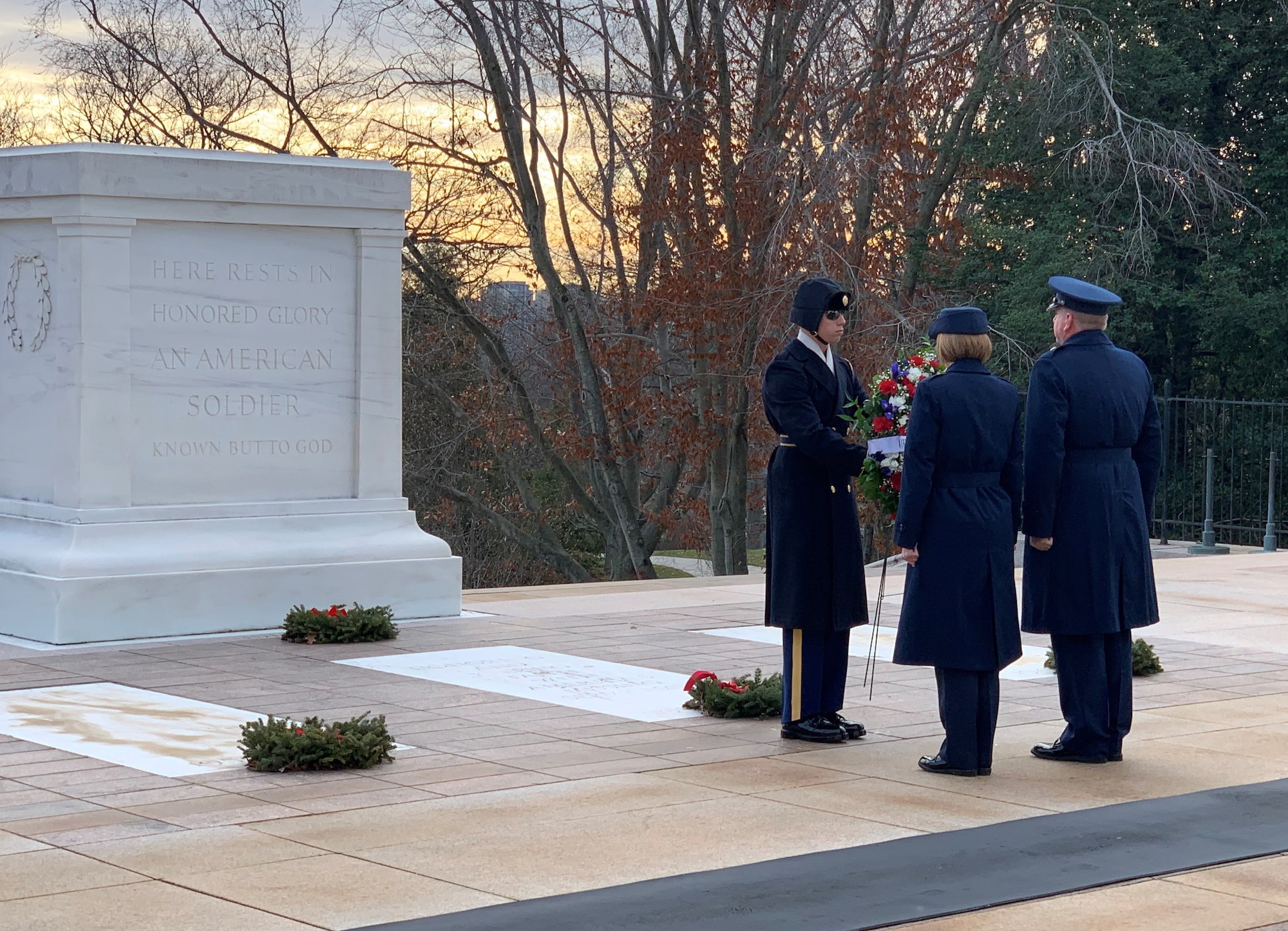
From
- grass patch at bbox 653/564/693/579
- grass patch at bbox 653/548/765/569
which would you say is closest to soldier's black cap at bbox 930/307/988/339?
grass patch at bbox 653/548/765/569

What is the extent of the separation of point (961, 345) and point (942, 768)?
64.3 inches

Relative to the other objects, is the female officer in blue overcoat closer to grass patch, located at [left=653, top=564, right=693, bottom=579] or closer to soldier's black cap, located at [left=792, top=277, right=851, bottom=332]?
soldier's black cap, located at [left=792, top=277, right=851, bottom=332]

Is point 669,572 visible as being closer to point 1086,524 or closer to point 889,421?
point 889,421

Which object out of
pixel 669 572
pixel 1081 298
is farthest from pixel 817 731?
pixel 669 572

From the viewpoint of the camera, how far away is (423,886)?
4953 mm

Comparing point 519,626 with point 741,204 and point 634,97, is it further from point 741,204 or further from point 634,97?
point 634,97

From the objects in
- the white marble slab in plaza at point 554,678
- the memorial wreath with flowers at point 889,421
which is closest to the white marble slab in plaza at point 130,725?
the white marble slab in plaza at point 554,678

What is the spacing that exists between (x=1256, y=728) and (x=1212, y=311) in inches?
613

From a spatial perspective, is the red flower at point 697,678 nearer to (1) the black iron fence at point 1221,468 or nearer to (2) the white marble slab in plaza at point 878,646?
(2) the white marble slab in plaza at point 878,646

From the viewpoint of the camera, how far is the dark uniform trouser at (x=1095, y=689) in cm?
698

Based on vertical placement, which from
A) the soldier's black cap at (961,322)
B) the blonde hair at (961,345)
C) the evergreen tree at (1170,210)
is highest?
the evergreen tree at (1170,210)

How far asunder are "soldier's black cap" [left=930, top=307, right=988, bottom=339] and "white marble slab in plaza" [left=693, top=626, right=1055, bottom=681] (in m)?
3.02

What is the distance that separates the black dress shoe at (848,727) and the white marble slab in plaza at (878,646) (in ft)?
6.59

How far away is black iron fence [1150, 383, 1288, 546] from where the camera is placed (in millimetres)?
22031
